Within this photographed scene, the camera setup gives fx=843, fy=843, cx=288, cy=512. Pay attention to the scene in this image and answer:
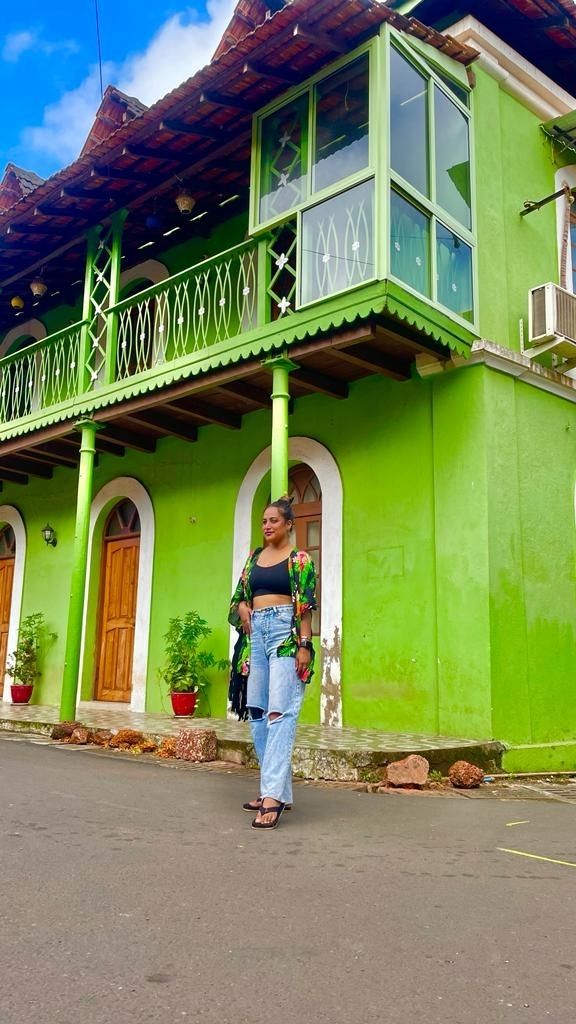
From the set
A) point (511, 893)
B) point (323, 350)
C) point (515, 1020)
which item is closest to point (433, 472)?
point (323, 350)

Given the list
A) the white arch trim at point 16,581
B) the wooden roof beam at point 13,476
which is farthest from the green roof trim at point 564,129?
the white arch trim at point 16,581

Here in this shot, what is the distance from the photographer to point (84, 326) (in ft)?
32.6

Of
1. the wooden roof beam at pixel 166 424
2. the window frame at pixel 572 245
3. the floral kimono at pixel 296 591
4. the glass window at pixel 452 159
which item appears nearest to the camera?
the floral kimono at pixel 296 591

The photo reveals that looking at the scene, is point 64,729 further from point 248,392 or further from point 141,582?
point 248,392

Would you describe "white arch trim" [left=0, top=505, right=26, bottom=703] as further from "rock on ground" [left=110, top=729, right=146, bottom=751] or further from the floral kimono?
the floral kimono

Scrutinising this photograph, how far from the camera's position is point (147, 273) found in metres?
11.4

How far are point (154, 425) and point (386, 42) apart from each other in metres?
4.74

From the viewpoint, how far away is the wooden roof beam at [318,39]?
685 centimetres

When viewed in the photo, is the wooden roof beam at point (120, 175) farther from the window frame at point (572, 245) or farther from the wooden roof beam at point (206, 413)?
the window frame at point (572, 245)

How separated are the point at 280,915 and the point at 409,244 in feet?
18.7

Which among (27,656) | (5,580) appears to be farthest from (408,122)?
(5,580)

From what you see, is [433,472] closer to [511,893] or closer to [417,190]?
[417,190]

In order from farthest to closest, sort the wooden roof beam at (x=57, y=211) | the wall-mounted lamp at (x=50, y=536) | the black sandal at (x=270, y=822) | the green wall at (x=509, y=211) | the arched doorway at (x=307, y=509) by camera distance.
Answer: the wall-mounted lamp at (x=50, y=536) < the wooden roof beam at (x=57, y=211) < the arched doorway at (x=307, y=509) < the green wall at (x=509, y=211) < the black sandal at (x=270, y=822)

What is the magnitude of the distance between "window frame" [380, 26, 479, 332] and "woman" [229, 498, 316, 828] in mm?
2898
